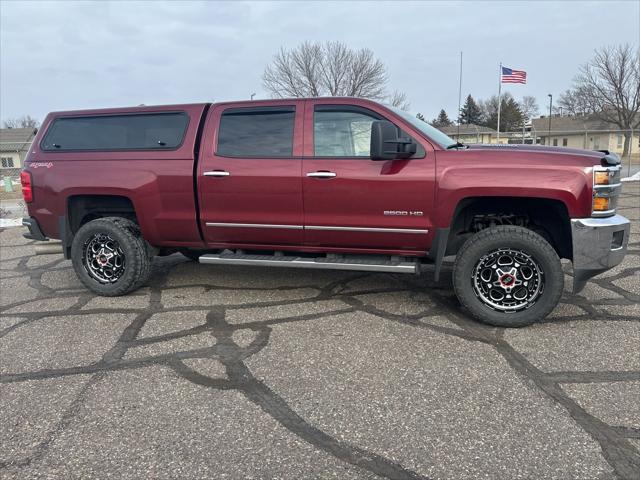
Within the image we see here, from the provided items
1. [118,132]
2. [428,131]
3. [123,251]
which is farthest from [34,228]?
[428,131]

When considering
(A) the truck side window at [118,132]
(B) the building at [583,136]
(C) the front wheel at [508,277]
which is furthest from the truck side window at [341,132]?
(B) the building at [583,136]

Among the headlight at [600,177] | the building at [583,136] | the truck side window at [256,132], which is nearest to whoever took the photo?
the headlight at [600,177]

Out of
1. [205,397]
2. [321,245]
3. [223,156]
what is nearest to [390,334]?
[321,245]

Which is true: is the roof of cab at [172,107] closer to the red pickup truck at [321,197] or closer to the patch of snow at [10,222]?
the red pickup truck at [321,197]

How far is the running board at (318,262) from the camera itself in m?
4.03

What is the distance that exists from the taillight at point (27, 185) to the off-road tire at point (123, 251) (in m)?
0.72

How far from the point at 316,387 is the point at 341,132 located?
90.9 inches

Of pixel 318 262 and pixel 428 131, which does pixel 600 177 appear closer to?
pixel 428 131

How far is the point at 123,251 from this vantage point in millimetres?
4750

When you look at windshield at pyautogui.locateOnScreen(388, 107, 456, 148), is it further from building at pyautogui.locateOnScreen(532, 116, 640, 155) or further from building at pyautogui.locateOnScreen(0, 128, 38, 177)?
building at pyautogui.locateOnScreen(532, 116, 640, 155)

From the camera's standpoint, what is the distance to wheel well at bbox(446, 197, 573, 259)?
3919 mm

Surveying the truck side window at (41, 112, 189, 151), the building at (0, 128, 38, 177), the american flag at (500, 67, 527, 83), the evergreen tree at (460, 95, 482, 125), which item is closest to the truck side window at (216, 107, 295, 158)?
the truck side window at (41, 112, 189, 151)

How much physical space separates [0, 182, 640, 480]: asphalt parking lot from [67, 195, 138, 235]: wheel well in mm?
896

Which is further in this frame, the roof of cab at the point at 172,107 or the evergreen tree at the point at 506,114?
the evergreen tree at the point at 506,114
